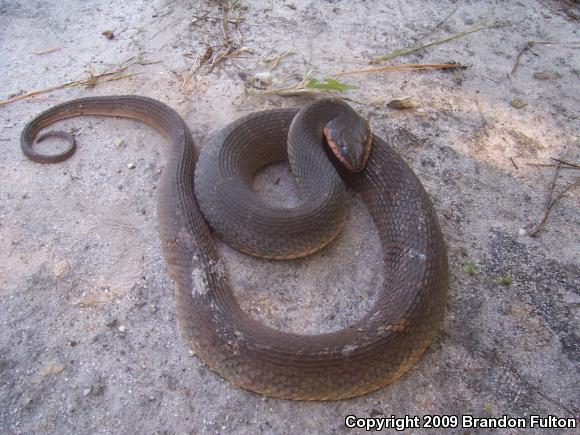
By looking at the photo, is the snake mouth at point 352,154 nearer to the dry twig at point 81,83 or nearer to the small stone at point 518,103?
the small stone at point 518,103

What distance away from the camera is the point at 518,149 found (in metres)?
4.54

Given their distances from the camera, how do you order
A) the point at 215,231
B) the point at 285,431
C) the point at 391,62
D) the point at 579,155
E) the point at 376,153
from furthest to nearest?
the point at 391,62 < the point at 579,155 < the point at 376,153 < the point at 215,231 < the point at 285,431

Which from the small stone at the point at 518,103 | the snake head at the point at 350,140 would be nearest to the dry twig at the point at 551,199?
the small stone at the point at 518,103

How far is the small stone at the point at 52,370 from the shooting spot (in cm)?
291

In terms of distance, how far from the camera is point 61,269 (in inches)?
137

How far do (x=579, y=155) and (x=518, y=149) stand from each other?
663 mm

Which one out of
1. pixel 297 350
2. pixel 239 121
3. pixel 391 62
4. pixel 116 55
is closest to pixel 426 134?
pixel 391 62

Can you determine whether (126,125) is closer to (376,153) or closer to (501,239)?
(376,153)

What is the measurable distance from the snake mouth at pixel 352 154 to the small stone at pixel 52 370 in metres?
2.92

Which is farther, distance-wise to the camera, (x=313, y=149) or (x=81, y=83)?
(x=81, y=83)

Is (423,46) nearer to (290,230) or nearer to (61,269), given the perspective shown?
(290,230)

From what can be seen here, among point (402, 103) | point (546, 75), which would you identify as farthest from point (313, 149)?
point (546, 75)

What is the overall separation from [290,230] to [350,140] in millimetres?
1194

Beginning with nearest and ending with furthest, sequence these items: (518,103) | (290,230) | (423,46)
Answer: (290,230) → (518,103) → (423,46)
